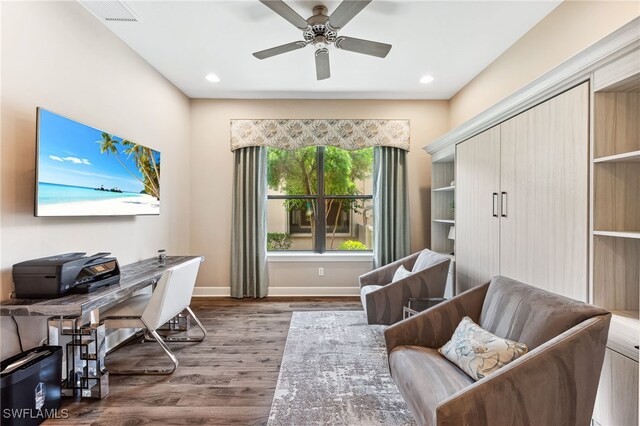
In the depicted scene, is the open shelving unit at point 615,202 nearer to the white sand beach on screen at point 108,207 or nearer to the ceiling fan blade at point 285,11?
the ceiling fan blade at point 285,11

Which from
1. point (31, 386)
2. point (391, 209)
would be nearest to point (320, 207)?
point (391, 209)

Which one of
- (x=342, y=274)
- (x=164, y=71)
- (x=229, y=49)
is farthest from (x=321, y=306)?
(x=164, y=71)

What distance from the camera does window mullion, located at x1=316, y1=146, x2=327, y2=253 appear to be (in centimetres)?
441

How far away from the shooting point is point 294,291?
4242 mm

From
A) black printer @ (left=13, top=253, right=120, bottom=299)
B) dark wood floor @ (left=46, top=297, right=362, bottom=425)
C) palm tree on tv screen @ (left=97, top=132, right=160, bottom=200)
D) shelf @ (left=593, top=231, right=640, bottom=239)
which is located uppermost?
palm tree on tv screen @ (left=97, top=132, right=160, bottom=200)

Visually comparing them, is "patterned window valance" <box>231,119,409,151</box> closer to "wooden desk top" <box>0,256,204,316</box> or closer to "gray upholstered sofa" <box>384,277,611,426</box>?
"wooden desk top" <box>0,256,204,316</box>

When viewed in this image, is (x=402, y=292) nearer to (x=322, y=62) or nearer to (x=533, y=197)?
(x=533, y=197)

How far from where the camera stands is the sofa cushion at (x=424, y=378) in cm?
138

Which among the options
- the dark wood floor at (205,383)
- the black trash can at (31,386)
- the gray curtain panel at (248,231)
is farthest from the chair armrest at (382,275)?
the black trash can at (31,386)

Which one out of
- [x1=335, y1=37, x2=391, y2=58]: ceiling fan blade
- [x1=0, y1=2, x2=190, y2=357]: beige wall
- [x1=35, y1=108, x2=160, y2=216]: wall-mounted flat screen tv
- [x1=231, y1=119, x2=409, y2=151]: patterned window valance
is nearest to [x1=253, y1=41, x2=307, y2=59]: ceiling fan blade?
[x1=335, y1=37, x2=391, y2=58]: ceiling fan blade

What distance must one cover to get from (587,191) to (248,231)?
11.7ft

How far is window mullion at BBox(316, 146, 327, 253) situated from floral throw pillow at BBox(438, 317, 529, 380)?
2.76 meters

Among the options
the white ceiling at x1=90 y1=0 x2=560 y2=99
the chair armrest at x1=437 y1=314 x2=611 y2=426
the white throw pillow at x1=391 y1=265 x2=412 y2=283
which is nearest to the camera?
the chair armrest at x1=437 y1=314 x2=611 y2=426

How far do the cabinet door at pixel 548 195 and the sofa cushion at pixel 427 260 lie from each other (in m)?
0.58
